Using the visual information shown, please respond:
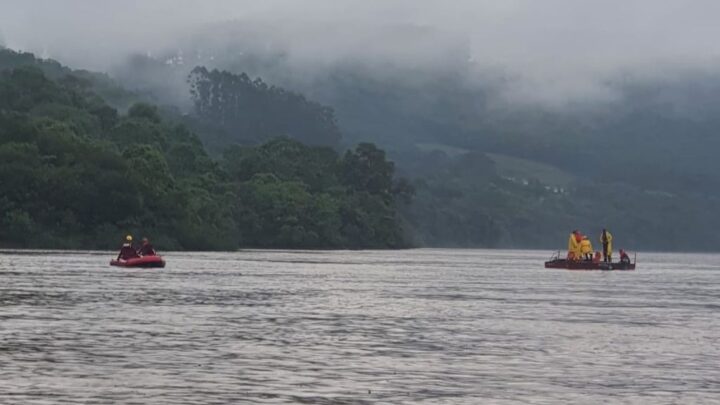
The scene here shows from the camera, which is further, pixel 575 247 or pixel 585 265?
pixel 575 247

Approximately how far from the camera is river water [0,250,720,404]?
125 feet

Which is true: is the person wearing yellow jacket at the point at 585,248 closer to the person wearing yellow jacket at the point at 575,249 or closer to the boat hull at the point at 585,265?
the person wearing yellow jacket at the point at 575,249

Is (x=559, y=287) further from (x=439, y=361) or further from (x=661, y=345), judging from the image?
(x=439, y=361)

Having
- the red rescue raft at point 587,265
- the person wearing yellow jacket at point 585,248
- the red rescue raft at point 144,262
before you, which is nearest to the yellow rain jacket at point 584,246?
the person wearing yellow jacket at point 585,248

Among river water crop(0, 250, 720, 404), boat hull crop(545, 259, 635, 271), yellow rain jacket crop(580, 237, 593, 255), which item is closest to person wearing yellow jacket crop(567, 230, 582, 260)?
yellow rain jacket crop(580, 237, 593, 255)

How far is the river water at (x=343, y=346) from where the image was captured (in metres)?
38.1

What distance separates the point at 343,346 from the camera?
Answer: 165ft

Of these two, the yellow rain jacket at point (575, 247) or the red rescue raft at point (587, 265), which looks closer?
the red rescue raft at point (587, 265)

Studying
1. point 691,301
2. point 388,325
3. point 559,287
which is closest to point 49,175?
point 559,287

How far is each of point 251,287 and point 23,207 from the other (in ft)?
345

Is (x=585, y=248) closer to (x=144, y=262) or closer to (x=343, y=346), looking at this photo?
(x=144, y=262)

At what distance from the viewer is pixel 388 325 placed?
198 feet

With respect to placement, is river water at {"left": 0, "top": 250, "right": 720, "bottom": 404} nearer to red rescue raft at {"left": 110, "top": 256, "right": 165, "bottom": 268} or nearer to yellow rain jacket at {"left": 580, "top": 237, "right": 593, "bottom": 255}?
red rescue raft at {"left": 110, "top": 256, "right": 165, "bottom": 268}

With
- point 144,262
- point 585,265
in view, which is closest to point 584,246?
point 585,265
